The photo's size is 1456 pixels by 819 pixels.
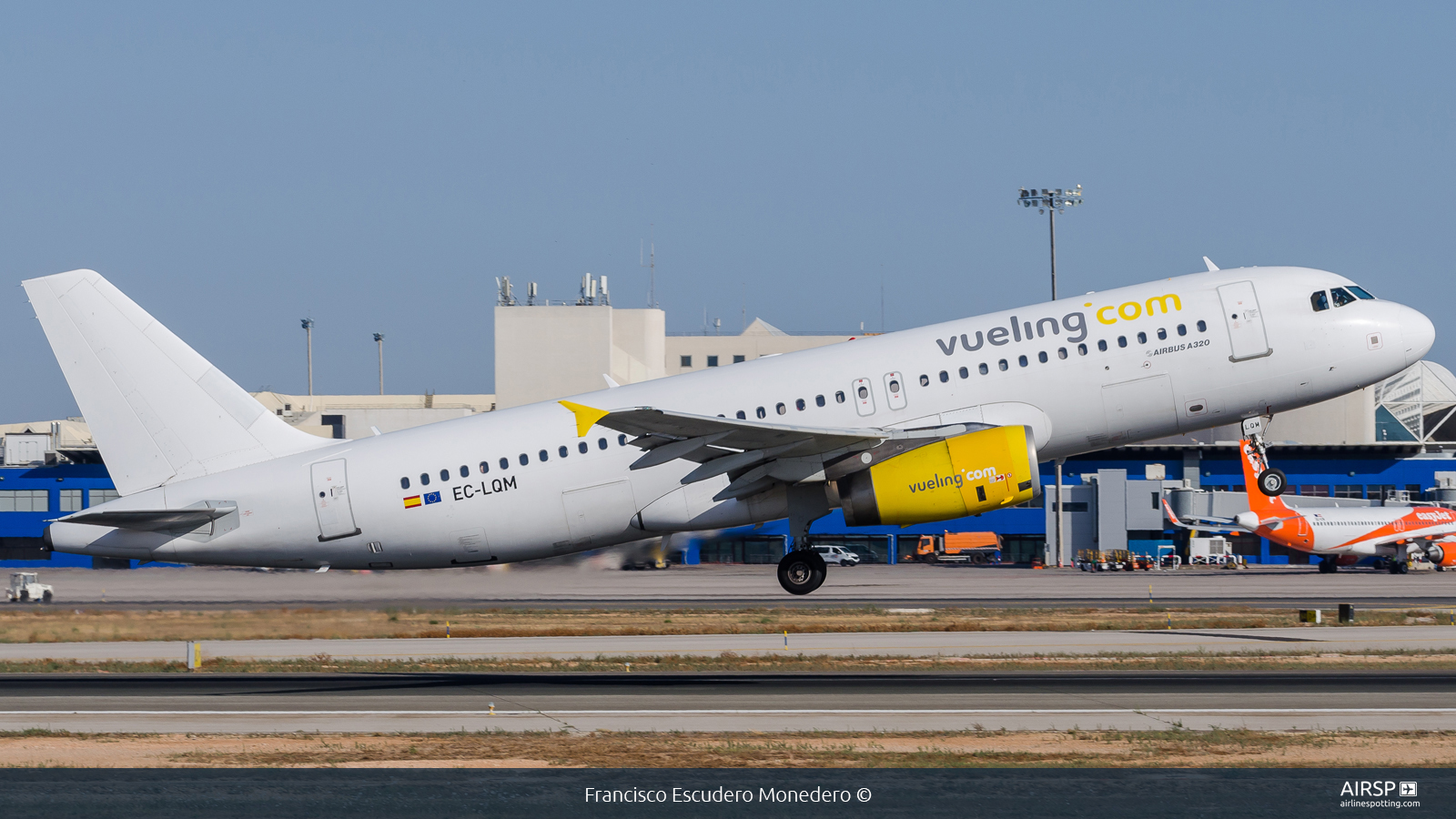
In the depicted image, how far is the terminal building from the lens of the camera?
279 ft

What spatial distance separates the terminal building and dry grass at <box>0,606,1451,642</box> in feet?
97.7

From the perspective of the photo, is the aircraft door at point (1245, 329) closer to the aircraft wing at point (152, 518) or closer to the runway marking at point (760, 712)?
the runway marking at point (760, 712)

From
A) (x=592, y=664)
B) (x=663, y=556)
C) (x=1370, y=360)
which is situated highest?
(x=1370, y=360)

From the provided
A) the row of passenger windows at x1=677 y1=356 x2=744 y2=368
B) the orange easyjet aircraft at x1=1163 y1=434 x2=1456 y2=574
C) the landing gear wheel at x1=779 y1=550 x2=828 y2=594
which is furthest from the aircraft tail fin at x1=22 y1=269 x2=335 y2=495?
the row of passenger windows at x1=677 y1=356 x2=744 y2=368

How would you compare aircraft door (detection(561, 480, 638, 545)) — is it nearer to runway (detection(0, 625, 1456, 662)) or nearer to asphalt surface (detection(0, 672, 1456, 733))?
asphalt surface (detection(0, 672, 1456, 733))

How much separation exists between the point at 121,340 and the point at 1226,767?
77.1 feet

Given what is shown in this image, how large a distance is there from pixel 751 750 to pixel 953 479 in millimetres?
9358

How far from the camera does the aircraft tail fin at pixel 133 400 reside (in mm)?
29734

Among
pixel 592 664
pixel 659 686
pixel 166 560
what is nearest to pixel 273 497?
pixel 166 560

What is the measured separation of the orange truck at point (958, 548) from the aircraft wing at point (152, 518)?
64.2 metres

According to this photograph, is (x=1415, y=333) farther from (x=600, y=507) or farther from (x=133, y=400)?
(x=133, y=400)

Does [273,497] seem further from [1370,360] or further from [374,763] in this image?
[1370,360]

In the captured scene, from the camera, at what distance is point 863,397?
27.5 meters

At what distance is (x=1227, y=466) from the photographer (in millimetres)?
97625
